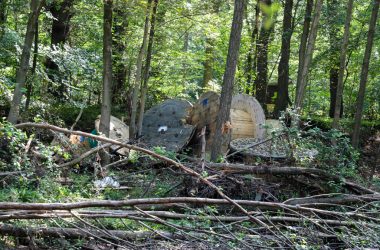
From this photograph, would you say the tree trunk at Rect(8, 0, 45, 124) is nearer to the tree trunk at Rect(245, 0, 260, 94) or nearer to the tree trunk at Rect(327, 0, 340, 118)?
the tree trunk at Rect(327, 0, 340, 118)

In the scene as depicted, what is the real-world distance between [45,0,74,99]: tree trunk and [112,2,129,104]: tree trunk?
4.37 feet

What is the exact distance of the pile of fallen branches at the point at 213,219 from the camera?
4918 millimetres

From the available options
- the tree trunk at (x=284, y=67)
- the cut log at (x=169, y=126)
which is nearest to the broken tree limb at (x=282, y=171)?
the cut log at (x=169, y=126)

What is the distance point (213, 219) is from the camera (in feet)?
19.0

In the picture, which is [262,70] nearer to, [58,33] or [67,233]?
[58,33]

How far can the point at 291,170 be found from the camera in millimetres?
7570

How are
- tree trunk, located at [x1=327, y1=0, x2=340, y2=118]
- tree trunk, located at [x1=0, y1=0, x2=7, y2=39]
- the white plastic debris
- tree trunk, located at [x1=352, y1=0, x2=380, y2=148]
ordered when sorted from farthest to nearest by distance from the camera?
tree trunk, located at [x1=327, y1=0, x2=340, y2=118], tree trunk, located at [x1=352, y1=0, x2=380, y2=148], tree trunk, located at [x1=0, y1=0, x2=7, y2=39], the white plastic debris

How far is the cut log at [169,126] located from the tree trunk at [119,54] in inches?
90.3

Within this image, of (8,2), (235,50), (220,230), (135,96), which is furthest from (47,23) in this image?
(220,230)

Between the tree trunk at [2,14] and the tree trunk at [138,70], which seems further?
the tree trunk at [138,70]

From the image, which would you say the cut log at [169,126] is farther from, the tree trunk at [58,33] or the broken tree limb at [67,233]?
the broken tree limb at [67,233]

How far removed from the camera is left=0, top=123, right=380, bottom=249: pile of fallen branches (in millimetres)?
4918

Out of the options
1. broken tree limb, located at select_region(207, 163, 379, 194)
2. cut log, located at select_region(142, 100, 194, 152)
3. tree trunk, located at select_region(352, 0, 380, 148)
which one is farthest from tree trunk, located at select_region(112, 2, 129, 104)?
tree trunk, located at select_region(352, 0, 380, 148)

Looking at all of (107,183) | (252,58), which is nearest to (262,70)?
(252,58)
